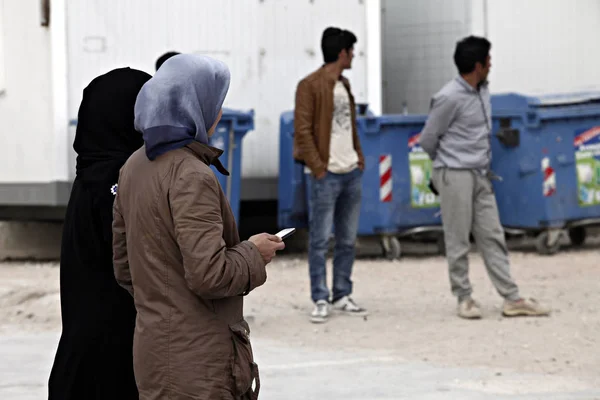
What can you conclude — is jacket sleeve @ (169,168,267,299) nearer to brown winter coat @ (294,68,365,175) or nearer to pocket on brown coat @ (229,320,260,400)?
pocket on brown coat @ (229,320,260,400)

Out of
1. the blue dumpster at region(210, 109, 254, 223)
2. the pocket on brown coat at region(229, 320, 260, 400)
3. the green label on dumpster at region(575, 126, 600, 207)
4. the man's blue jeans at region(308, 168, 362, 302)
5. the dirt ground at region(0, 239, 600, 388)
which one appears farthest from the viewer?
the green label on dumpster at region(575, 126, 600, 207)

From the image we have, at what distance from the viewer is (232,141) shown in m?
11.5

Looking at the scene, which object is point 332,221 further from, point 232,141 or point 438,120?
point 232,141

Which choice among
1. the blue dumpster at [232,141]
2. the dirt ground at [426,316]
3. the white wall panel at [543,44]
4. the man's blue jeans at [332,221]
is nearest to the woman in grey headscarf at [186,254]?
the dirt ground at [426,316]

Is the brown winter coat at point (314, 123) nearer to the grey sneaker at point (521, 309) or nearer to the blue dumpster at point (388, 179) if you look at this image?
the grey sneaker at point (521, 309)

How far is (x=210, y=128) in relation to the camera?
3.36 m

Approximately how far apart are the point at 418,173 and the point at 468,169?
3.79m

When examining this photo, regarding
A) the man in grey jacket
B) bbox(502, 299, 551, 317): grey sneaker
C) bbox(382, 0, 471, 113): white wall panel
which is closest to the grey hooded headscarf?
the man in grey jacket

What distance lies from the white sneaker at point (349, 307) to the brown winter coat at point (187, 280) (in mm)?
5367

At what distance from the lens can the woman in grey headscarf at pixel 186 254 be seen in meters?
3.19

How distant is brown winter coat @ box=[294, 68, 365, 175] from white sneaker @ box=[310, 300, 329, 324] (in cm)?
89

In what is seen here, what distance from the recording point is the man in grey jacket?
27.0 feet

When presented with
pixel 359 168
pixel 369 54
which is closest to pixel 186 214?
pixel 359 168

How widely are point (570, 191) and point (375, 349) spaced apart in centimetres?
514
